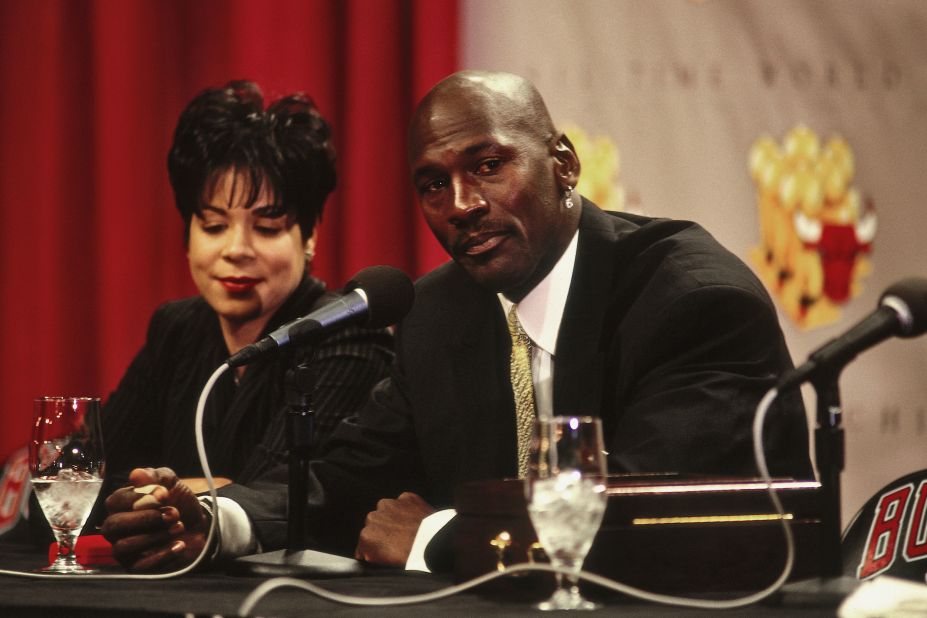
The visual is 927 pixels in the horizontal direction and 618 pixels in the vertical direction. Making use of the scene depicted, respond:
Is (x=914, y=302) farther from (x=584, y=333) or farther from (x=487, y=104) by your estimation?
(x=487, y=104)

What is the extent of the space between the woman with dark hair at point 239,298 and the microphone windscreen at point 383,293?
32.2 inches

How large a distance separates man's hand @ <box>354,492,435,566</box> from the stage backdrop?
1654 mm

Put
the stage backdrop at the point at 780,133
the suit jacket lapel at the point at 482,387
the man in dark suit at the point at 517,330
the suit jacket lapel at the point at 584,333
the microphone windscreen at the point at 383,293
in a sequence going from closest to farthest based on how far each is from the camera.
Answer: the microphone windscreen at the point at 383,293 < the man in dark suit at the point at 517,330 < the suit jacket lapel at the point at 584,333 < the suit jacket lapel at the point at 482,387 < the stage backdrop at the point at 780,133

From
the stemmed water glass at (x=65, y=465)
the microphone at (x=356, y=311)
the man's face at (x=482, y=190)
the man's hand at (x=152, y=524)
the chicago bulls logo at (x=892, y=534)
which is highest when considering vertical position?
the man's face at (x=482, y=190)

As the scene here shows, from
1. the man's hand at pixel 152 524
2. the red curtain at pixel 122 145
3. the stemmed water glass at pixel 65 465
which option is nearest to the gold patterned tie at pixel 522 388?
the man's hand at pixel 152 524

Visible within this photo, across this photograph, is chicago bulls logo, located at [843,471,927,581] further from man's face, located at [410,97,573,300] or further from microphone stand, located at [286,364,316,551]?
microphone stand, located at [286,364,316,551]

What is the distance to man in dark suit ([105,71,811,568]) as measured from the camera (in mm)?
1998

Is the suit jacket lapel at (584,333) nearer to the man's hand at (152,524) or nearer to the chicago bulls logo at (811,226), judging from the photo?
the man's hand at (152,524)

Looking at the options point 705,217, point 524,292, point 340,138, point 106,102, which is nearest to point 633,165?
point 705,217

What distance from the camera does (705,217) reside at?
A: 11.4ft

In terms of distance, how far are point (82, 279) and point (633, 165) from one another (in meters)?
1.67

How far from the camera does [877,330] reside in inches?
50.9

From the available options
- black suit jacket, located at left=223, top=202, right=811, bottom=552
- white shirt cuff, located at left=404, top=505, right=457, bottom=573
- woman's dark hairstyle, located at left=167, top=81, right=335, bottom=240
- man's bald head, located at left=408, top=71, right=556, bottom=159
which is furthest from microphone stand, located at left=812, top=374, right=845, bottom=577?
woman's dark hairstyle, located at left=167, top=81, right=335, bottom=240

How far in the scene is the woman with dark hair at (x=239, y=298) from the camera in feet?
8.87
